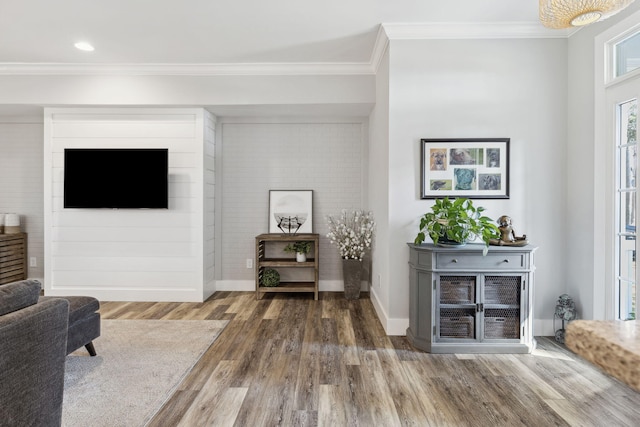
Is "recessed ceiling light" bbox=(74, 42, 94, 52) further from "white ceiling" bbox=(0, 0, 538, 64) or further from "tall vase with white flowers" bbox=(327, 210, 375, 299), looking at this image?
"tall vase with white flowers" bbox=(327, 210, 375, 299)

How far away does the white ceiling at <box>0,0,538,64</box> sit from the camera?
2.96 metres

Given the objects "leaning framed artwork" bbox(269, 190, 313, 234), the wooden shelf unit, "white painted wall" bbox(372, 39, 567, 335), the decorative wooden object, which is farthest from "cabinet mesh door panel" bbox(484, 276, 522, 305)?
the decorative wooden object

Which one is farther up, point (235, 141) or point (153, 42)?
point (153, 42)

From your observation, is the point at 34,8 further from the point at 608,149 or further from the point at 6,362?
the point at 608,149

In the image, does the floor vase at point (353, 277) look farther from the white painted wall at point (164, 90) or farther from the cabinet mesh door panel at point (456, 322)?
the white painted wall at point (164, 90)

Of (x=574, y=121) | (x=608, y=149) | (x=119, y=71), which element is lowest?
(x=608, y=149)

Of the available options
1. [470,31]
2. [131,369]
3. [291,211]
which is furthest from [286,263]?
[470,31]

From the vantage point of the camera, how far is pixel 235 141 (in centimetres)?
490

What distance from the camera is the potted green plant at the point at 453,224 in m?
2.87

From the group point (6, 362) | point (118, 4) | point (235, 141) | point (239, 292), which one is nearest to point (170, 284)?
point (239, 292)

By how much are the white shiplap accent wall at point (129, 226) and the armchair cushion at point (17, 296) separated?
280 cm

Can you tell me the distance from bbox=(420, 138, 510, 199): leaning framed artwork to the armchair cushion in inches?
108

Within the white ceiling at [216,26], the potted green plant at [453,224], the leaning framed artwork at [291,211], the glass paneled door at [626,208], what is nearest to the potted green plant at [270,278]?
the leaning framed artwork at [291,211]

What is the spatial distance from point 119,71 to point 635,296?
5183 mm
